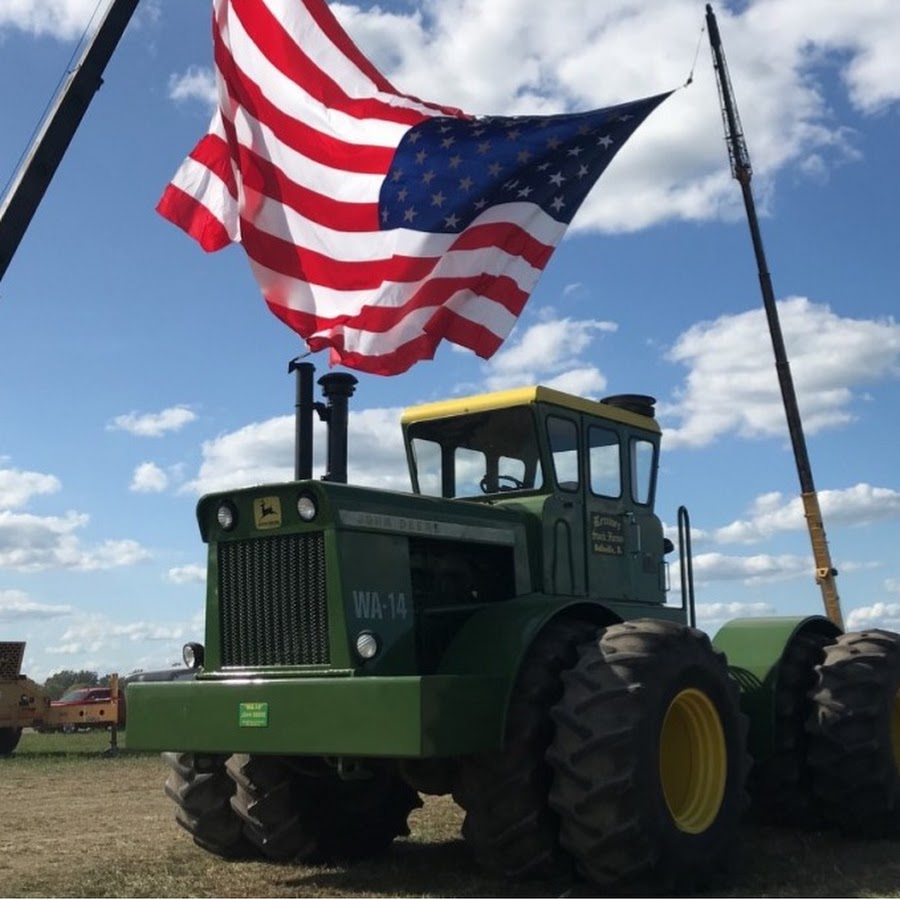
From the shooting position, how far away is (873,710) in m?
8.30

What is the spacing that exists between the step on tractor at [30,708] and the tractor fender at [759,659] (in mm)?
14155

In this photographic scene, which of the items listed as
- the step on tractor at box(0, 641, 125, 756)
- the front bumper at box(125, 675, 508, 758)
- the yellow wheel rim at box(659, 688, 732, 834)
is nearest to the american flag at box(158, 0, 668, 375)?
the front bumper at box(125, 675, 508, 758)

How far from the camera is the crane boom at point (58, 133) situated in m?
12.3

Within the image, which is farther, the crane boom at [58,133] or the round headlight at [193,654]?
the crane boom at [58,133]

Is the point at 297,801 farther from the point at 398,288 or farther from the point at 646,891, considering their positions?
the point at 398,288

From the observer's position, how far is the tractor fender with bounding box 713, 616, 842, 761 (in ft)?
28.1

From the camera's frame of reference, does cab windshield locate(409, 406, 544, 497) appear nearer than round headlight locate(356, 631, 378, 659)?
No

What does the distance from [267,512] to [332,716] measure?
1.38 meters

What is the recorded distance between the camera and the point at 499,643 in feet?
22.5

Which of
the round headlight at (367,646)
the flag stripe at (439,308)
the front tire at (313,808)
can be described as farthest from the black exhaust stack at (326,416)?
the round headlight at (367,646)

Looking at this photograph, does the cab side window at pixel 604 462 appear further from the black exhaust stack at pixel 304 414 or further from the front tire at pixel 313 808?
the black exhaust stack at pixel 304 414

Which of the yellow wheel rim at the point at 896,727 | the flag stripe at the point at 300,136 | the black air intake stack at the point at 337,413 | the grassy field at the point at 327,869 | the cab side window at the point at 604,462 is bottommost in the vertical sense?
the grassy field at the point at 327,869

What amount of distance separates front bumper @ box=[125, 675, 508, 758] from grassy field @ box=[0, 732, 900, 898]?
0.91 metres

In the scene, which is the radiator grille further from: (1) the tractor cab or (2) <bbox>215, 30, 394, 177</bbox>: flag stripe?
(2) <bbox>215, 30, 394, 177</bbox>: flag stripe
